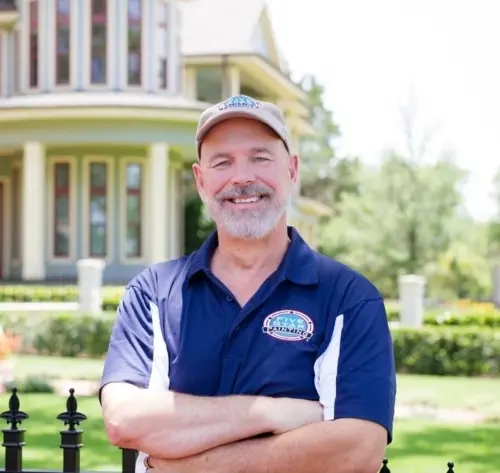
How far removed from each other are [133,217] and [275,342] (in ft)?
70.4

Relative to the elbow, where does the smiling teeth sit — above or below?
above

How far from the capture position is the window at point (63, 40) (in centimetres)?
2403

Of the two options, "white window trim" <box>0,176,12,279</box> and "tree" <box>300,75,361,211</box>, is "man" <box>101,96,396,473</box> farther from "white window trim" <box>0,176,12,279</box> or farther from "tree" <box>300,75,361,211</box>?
"tree" <box>300,75,361,211</box>

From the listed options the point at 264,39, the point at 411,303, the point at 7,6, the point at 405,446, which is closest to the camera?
the point at 405,446

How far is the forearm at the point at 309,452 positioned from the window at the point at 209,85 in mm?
25062

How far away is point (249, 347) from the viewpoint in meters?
2.76

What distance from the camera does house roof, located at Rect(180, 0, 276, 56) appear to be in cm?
2602

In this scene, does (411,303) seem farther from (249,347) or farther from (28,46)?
(249,347)

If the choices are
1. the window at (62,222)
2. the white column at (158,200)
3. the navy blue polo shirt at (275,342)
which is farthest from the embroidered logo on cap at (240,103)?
the window at (62,222)

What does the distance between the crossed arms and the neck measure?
0.45 meters

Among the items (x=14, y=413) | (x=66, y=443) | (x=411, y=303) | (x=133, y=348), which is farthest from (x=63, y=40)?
(x=133, y=348)

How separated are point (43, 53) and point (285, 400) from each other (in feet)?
74.3

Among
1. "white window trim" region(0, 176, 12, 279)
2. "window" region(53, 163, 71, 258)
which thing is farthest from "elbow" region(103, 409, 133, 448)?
"white window trim" region(0, 176, 12, 279)

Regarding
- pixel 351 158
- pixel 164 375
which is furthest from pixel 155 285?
pixel 351 158
